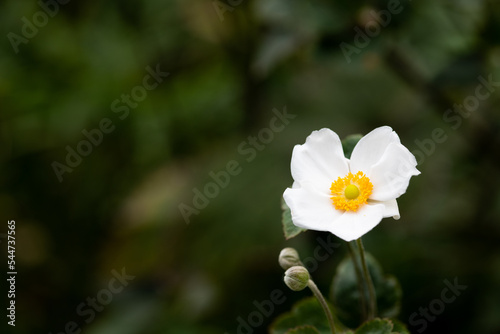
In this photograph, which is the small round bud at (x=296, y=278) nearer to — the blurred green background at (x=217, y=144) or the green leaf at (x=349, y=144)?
the green leaf at (x=349, y=144)

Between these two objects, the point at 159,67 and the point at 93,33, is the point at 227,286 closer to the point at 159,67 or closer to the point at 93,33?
the point at 159,67

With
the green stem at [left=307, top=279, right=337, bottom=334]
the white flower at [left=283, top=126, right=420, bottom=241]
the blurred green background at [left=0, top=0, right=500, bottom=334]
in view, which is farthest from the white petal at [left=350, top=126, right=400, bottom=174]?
the blurred green background at [left=0, top=0, right=500, bottom=334]

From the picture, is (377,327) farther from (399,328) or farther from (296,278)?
(296,278)

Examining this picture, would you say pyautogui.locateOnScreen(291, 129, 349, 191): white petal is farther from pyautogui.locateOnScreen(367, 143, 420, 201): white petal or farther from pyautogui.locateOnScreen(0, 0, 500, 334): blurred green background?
pyautogui.locateOnScreen(0, 0, 500, 334): blurred green background

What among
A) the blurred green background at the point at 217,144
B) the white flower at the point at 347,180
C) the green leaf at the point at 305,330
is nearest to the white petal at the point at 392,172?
the white flower at the point at 347,180

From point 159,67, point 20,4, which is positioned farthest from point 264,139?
point 20,4
